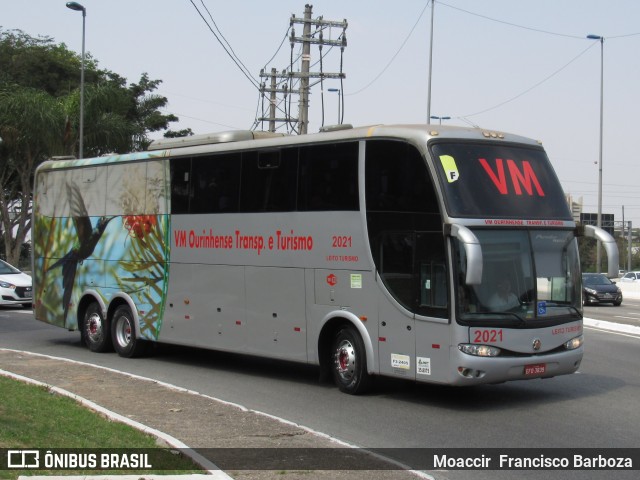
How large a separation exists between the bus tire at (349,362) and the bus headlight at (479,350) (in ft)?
5.51

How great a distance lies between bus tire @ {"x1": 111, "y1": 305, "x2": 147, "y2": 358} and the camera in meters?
16.7

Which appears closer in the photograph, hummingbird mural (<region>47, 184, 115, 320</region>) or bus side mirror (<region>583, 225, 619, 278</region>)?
bus side mirror (<region>583, 225, 619, 278</region>)

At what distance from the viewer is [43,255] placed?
63.0ft

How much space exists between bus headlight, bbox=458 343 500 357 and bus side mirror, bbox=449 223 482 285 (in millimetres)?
877

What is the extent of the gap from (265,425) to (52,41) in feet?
189

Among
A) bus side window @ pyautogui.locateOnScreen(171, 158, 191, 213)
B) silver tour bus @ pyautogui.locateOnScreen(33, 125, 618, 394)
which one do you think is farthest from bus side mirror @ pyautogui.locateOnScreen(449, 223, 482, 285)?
bus side window @ pyautogui.locateOnScreen(171, 158, 191, 213)

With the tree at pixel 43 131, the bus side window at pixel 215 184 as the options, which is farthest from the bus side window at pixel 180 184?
the tree at pixel 43 131

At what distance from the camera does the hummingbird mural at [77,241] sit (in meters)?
17.6

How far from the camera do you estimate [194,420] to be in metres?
10.1

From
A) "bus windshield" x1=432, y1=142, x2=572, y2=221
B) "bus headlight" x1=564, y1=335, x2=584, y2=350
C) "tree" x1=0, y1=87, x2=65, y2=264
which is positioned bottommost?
"bus headlight" x1=564, y1=335, x2=584, y2=350

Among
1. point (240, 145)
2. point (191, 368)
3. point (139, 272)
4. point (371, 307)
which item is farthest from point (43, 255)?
point (371, 307)

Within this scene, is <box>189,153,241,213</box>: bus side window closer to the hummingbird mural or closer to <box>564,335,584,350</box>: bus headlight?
the hummingbird mural

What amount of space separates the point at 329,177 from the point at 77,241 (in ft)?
23.9

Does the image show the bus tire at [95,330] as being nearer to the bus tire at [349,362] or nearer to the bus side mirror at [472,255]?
the bus tire at [349,362]
